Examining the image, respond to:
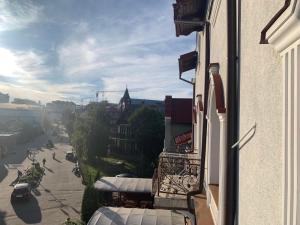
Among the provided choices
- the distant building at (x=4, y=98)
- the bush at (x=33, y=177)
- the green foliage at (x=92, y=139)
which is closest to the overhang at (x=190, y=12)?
the bush at (x=33, y=177)

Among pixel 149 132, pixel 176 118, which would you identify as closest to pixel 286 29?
pixel 176 118

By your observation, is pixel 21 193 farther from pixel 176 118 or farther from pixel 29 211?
pixel 176 118

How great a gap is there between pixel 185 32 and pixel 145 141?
28121mm

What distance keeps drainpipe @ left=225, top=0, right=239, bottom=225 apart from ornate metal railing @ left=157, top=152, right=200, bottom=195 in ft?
12.2

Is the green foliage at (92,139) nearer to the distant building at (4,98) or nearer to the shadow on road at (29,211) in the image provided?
the shadow on road at (29,211)

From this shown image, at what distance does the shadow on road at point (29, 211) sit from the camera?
818 inches

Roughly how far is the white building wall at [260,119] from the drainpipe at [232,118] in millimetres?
228

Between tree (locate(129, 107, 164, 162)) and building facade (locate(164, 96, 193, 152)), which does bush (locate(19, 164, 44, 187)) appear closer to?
tree (locate(129, 107, 164, 162))

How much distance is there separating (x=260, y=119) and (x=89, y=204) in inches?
593

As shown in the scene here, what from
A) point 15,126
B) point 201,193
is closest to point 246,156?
point 201,193

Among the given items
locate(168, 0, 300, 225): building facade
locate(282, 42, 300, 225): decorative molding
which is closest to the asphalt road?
locate(168, 0, 300, 225): building facade

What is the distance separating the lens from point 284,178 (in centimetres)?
189

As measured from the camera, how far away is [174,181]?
784 cm

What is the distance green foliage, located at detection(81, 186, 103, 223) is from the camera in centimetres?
1647
